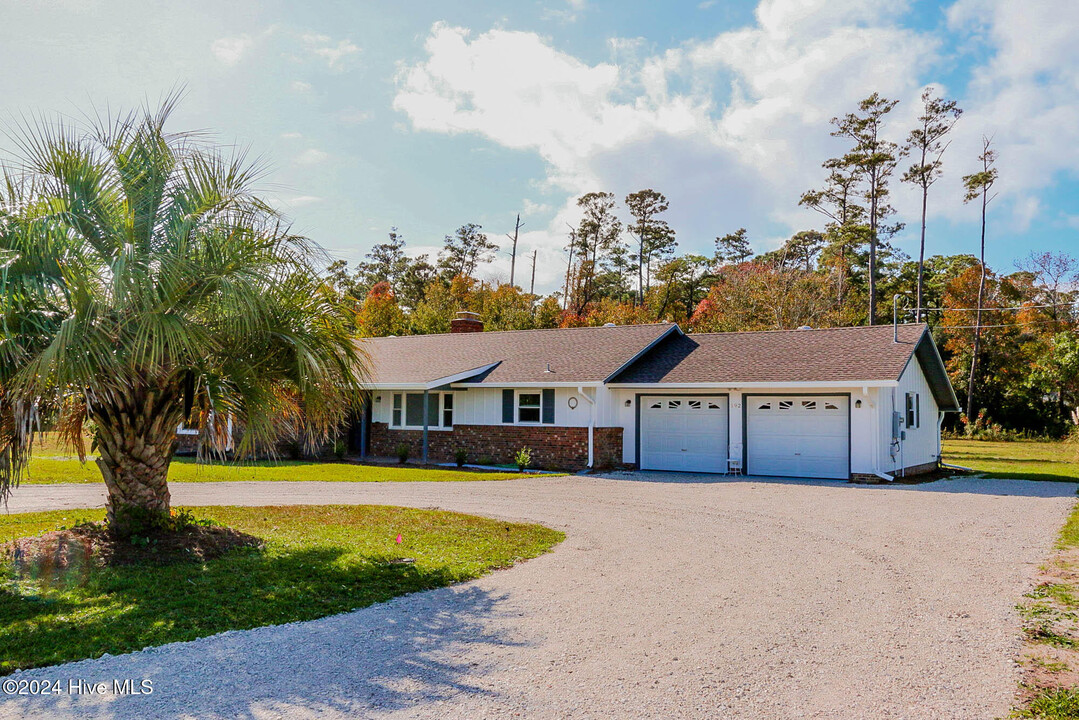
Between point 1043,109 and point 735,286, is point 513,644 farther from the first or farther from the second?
point 735,286

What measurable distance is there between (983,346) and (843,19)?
3282 centimetres

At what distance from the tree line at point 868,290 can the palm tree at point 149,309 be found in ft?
89.5

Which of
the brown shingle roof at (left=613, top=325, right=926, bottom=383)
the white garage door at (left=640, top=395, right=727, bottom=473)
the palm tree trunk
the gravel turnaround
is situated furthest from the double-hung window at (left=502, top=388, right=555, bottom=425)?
the palm tree trunk

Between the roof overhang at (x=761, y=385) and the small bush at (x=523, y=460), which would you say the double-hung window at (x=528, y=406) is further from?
the roof overhang at (x=761, y=385)

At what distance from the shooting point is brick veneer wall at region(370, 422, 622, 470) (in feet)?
61.6

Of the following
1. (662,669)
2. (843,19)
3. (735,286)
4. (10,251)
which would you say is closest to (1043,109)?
(843,19)

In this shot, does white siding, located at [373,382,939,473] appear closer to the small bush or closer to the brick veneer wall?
the brick veneer wall

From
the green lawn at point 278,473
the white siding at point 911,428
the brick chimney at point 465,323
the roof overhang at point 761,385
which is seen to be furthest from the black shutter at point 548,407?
the brick chimney at point 465,323

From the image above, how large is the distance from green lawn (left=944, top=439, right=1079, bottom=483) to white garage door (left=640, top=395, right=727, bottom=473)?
687cm

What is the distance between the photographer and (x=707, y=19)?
13.2 metres

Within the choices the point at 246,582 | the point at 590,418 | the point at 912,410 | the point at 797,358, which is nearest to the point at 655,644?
the point at 246,582

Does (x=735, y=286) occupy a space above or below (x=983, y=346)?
above

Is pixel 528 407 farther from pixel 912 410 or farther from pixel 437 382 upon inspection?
pixel 912 410

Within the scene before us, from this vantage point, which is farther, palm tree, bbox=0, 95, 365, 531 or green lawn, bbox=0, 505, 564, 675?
palm tree, bbox=0, 95, 365, 531
